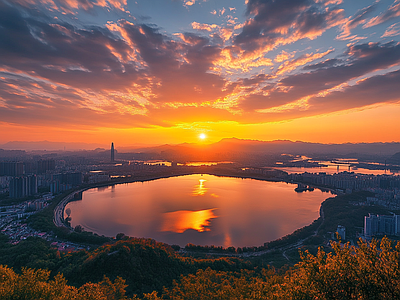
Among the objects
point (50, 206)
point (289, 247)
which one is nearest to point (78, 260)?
point (289, 247)

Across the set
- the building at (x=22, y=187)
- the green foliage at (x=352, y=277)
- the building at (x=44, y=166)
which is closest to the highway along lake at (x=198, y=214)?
the building at (x=22, y=187)

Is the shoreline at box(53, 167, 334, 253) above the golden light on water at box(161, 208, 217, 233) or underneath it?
above

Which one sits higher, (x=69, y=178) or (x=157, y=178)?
(x=69, y=178)

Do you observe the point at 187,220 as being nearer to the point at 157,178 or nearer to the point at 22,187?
the point at 22,187

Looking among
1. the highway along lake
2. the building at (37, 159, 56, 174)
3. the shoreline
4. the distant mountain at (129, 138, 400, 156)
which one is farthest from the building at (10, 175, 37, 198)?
the distant mountain at (129, 138, 400, 156)

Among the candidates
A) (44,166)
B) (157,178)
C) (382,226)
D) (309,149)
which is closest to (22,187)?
(157,178)

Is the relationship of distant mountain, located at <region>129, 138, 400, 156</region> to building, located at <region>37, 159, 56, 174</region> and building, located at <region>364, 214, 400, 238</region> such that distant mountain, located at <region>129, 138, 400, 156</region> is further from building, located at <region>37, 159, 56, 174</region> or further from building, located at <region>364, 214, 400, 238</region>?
building, located at <region>364, 214, 400, 238</region>

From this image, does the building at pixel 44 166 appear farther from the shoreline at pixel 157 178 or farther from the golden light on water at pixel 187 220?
the golden light on water at pixel 187 220

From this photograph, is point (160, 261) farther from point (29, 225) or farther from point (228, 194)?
point (228, 194)
